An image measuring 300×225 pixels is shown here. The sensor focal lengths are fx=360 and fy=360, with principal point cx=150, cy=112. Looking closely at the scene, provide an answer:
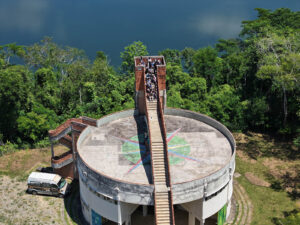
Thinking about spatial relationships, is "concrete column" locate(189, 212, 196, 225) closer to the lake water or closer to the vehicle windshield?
the vehicle windshield

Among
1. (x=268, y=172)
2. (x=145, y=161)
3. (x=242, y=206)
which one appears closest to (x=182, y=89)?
(x=268, y=172)

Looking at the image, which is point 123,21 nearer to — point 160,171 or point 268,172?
point 268,172

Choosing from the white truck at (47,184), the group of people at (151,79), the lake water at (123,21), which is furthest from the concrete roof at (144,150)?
the lake water at (123,21)

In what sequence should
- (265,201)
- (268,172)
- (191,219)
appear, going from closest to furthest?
(191,219) → (265,201) → (268,172)

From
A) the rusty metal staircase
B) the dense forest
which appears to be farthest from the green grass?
the rusty metal staircase

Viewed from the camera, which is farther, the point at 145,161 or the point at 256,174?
the point at 256,174

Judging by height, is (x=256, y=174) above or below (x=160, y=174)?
below

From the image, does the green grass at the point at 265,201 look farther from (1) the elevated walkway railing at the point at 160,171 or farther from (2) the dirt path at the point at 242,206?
(1) the elevated walkway railing at the point at 160,171

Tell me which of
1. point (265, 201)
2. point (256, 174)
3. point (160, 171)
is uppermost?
point (160, 171)
